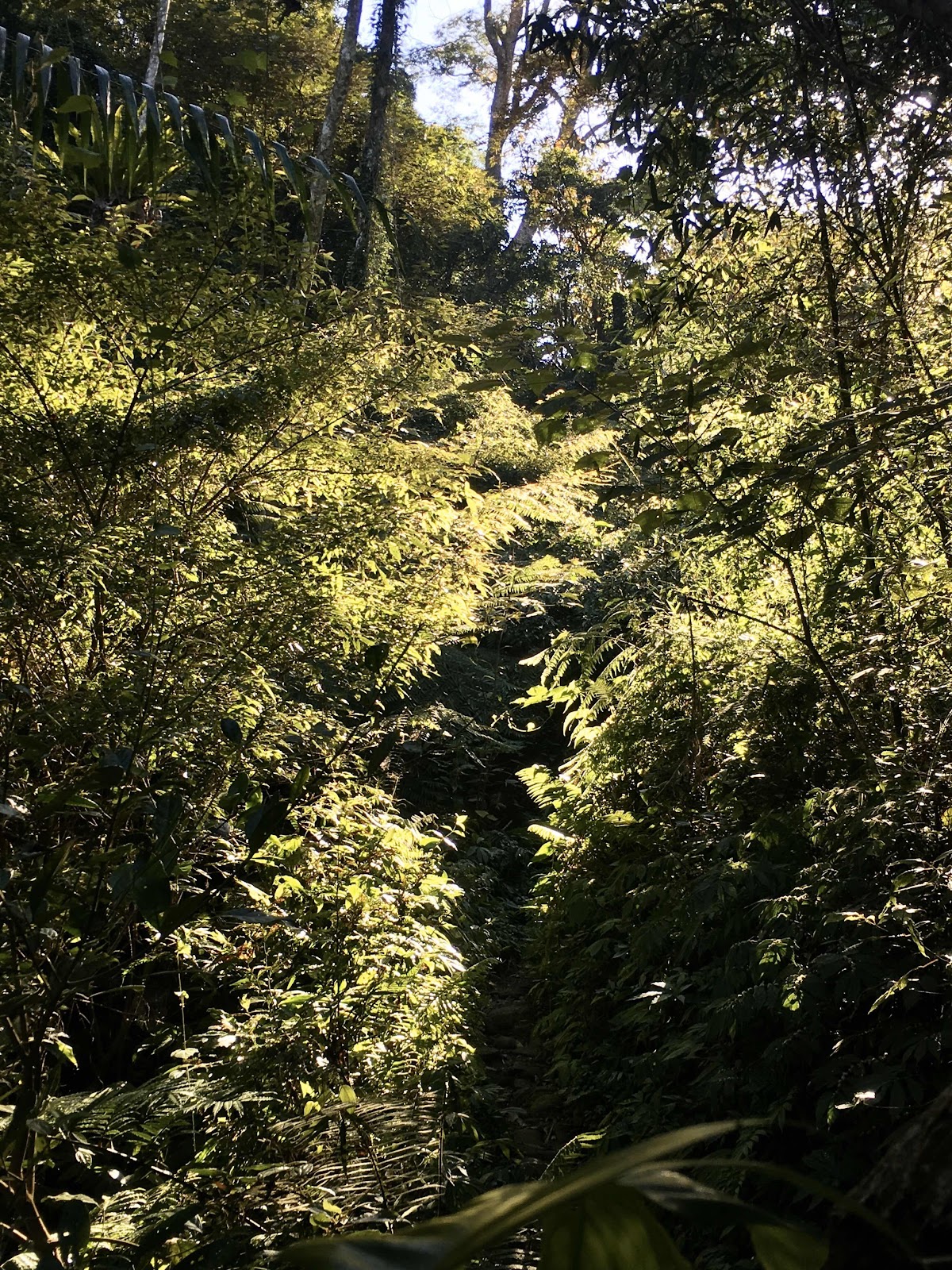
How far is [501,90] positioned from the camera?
21.8m

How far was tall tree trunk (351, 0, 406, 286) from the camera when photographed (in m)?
12.6

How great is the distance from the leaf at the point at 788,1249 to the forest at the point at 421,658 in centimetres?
114

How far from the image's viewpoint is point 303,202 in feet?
6.24

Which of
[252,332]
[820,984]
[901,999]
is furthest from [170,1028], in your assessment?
[252,332]

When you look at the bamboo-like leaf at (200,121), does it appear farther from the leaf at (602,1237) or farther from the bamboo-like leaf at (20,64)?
the leaf at (602,1237)

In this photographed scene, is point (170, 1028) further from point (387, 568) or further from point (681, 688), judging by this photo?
point (681, 688)

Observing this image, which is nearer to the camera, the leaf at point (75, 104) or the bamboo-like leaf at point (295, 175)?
the leaf at point (75, 104)

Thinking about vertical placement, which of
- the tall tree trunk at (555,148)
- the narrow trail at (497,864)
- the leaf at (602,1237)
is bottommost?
the narrow trail at (497,864)

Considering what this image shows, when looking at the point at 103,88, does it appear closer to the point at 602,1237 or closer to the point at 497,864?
the point at 602,1237

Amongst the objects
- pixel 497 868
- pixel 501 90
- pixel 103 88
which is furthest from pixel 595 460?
pixel 501 90

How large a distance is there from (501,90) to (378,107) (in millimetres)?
10916

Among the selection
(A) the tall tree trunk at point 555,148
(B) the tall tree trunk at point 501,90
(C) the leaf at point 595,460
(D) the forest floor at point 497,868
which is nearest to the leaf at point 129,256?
(C) the leaf at point 595,460

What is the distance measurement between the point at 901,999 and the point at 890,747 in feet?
2.20

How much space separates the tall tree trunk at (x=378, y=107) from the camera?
12.6m
